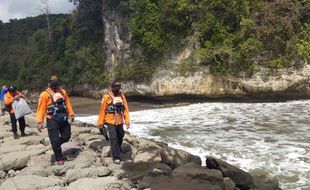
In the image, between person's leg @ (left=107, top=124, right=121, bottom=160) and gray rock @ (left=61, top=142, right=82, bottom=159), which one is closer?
person's leg @ (left=107, top=124, right=121, bottom=160)

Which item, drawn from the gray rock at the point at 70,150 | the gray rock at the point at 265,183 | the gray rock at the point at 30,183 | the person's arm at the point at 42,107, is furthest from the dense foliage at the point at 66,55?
the gray rock at the point at 265,183

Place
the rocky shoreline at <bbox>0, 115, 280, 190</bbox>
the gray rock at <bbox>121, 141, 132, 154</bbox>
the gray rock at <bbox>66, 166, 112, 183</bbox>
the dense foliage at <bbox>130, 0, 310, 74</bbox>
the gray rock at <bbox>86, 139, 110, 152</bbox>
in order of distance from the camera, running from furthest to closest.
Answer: the dense foliage at <bbox>130, 0, 310, 74</bbox> → the gray rock at <bbox>86, 139, 110, 152</bbox> → the gray rock at <bbox>121, 141, 132, 154</bbox> → the gray rock at <bbox>66, 166, 112, 183</bbox> → the rocky shoreline at <bbox>0, 115, 280, 190</bbox>

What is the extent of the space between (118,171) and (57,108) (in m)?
1.82

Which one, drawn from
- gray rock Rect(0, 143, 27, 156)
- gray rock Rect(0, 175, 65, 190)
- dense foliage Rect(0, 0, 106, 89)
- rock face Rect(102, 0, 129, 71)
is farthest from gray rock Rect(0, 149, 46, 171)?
dense foliage Rect(0, 0, 106, 89)

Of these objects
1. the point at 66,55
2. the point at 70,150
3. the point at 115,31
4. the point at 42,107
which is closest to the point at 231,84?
the point at 115,31

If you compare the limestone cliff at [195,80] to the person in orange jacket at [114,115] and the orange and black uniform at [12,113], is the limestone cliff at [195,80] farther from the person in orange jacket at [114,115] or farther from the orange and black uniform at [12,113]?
the person in orange jacket at [114,115]

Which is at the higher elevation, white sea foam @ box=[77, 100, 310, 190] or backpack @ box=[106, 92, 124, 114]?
backpack @ box=[106, 92, 124, 114]

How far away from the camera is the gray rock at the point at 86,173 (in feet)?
28.0

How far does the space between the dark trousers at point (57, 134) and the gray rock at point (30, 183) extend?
884mm

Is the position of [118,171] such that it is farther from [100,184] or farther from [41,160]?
[41,160]

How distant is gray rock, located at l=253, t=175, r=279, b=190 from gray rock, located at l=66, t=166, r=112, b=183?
9.78ft

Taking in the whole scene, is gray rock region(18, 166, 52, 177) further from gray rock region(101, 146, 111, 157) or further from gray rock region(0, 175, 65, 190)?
gray rock region(101, 146, 111, 157)

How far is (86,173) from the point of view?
8656 millimetres

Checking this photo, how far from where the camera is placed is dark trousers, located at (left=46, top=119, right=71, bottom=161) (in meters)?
9.06
